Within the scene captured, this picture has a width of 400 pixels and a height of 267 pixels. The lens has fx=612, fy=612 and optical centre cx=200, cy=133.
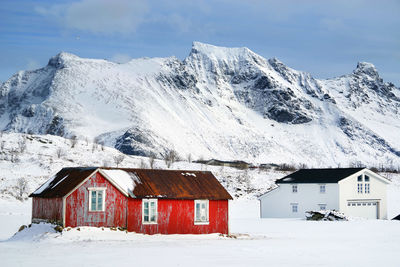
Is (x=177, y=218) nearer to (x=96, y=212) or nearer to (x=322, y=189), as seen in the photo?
(x=96, y=212)

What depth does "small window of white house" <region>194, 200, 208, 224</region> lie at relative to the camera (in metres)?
41.3

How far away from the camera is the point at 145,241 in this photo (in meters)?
35.6

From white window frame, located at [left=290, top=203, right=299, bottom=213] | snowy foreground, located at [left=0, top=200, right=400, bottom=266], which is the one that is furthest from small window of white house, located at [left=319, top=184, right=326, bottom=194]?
snowy foreground, located at [left=0, top=200, right=400, bottom=266]

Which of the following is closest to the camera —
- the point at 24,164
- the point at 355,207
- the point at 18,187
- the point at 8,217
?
the point at 8,217

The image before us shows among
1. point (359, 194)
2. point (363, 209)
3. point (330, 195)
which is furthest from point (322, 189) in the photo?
point (363, 209)

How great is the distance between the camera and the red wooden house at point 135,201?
3709 centimetres

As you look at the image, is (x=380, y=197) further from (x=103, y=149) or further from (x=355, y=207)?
(x=103, y=149)

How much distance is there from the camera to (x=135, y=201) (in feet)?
128

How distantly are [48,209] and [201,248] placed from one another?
37.1ft

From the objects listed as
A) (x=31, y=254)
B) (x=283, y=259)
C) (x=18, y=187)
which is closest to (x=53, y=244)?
(x=31, y=254)

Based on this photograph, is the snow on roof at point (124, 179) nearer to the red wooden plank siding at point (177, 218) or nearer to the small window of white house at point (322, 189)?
the red wooden plank siding at point (177, 218)

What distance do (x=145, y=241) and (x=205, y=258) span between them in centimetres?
893

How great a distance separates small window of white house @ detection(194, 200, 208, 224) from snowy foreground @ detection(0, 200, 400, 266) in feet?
4.45

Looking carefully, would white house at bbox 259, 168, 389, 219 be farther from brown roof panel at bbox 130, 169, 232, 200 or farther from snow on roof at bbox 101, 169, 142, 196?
snow on roof at bbox 101, 169, 142, 196
